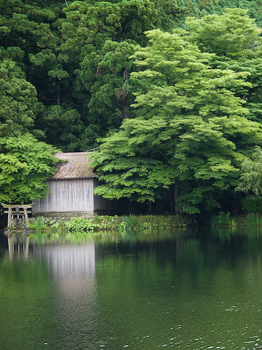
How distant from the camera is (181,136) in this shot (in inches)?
1318

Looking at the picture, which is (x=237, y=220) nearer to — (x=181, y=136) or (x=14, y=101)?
(x=181, y=136)

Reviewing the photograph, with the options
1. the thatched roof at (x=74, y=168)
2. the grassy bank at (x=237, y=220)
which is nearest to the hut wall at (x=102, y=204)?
the thatched roof at (x=74, y=168)

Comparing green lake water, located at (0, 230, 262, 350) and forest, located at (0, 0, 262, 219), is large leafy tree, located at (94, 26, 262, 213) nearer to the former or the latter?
forest, located at (0, 0, 262, 219)

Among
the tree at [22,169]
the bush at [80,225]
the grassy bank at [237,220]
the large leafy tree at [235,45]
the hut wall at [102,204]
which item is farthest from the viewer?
the hut wall at [102,204]

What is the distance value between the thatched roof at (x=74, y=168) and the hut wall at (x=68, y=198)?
48 cm

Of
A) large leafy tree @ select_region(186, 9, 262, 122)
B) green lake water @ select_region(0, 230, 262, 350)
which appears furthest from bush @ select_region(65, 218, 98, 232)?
large leafy tree @ select_region(186, 9, 262, 122)

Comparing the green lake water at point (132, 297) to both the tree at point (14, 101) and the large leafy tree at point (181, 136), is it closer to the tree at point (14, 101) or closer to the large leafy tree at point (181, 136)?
the large leafy tree at point (181, 136)

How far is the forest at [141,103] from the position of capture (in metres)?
34.6

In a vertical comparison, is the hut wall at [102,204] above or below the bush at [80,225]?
above

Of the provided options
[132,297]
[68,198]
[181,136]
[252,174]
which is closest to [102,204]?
[68,198]

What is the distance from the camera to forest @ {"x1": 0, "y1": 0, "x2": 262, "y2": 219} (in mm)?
34562

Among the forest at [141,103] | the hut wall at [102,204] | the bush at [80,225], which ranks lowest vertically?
the bush at [80,225]

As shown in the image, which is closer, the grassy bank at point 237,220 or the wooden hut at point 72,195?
the grassy bank at point 237,220

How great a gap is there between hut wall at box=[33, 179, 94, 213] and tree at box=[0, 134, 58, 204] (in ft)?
3.58
